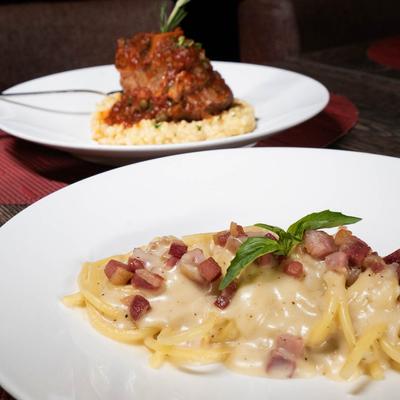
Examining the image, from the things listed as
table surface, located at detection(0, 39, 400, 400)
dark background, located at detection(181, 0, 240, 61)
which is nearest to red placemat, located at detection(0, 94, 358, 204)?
table surface, located at detection(0, 39, 400, 400)

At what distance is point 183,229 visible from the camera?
1.87 metres

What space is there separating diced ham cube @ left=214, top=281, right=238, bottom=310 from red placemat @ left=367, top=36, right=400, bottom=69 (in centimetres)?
293

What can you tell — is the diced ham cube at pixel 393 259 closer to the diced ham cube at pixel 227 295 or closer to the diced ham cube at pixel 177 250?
the diced ham cube at pixel 227 295

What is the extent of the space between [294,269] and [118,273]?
0.41 meters

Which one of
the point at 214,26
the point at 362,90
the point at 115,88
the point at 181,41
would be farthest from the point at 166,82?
the point at 214,26

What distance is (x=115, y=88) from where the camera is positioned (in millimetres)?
3678

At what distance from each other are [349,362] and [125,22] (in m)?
5.36

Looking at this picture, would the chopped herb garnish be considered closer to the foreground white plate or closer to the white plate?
the white plate

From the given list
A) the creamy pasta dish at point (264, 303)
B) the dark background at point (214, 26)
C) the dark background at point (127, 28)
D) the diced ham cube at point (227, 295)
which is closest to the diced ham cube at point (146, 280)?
the creamy pasta dish at point (264, 303)

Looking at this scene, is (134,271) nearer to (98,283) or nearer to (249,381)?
(98,283)

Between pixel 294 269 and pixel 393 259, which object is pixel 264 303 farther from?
pixel 393 259

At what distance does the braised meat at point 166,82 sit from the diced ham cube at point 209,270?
1606 mm

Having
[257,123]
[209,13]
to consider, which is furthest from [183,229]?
[209,13]

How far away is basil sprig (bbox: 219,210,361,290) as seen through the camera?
137cm
